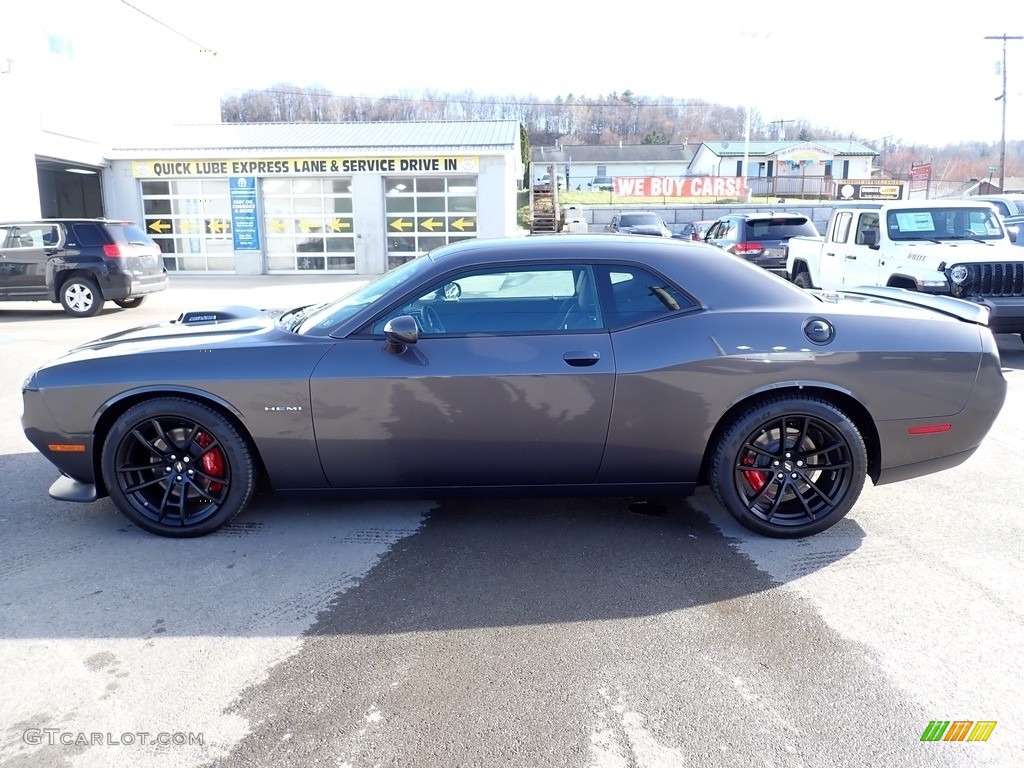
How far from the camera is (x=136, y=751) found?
249cm

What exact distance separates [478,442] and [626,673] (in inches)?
54.7

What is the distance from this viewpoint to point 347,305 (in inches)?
167

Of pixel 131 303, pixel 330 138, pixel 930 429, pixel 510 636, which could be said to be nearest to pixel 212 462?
pixel 510 636

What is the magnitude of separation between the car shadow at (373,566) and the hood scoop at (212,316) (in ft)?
3.79

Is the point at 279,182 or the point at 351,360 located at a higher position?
the point at 279,182

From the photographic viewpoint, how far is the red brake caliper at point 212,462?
13.3 feet

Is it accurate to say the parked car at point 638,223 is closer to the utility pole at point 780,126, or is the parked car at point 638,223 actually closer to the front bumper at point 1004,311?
the front bumper at point 1004,311

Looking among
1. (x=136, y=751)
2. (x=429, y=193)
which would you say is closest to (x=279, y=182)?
(x=429, y=193)

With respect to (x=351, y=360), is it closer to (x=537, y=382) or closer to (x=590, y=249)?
(x=537, y=382)

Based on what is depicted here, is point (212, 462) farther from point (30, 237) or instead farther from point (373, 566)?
point (30, 237)

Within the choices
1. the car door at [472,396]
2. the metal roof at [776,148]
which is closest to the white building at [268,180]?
the car door at [472,396]

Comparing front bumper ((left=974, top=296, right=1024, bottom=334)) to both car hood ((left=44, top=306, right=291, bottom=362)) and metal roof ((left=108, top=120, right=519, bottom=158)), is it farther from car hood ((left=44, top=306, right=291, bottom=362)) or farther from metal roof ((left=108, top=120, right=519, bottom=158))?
metal roof ((left=108, top=120, right=519, bottom=158))

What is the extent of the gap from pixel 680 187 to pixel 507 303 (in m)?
37.2

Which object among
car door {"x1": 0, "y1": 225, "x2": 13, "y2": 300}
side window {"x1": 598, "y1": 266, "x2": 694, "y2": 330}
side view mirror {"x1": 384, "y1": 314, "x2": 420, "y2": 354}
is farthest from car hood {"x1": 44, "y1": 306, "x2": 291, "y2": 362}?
car door {"x1": 0, "y1": 225, "x2": 13, "y2": 300}
